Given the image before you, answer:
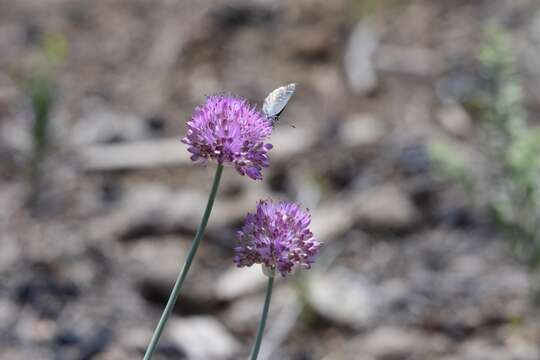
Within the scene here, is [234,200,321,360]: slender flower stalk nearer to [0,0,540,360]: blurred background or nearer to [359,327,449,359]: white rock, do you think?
[0,0,540,360]: blurred background

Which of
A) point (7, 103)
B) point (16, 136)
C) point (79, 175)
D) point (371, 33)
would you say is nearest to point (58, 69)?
point (7, 103)

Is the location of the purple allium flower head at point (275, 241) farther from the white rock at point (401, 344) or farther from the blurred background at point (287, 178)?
the white rock at point (401, 344)

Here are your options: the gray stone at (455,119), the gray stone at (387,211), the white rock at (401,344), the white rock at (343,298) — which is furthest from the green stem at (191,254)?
the gray stone at (455,119)

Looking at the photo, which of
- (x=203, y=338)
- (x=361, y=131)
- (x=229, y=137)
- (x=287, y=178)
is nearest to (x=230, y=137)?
(x=229, y=137)

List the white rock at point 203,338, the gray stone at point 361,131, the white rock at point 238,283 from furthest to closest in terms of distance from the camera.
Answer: the gray stone at point 361,131
the white rock at point 238,283
the white rock at point 203,338

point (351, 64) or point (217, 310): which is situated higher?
point (351, 64)

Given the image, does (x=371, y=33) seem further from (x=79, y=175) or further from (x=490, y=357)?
(x=490, y=357)
